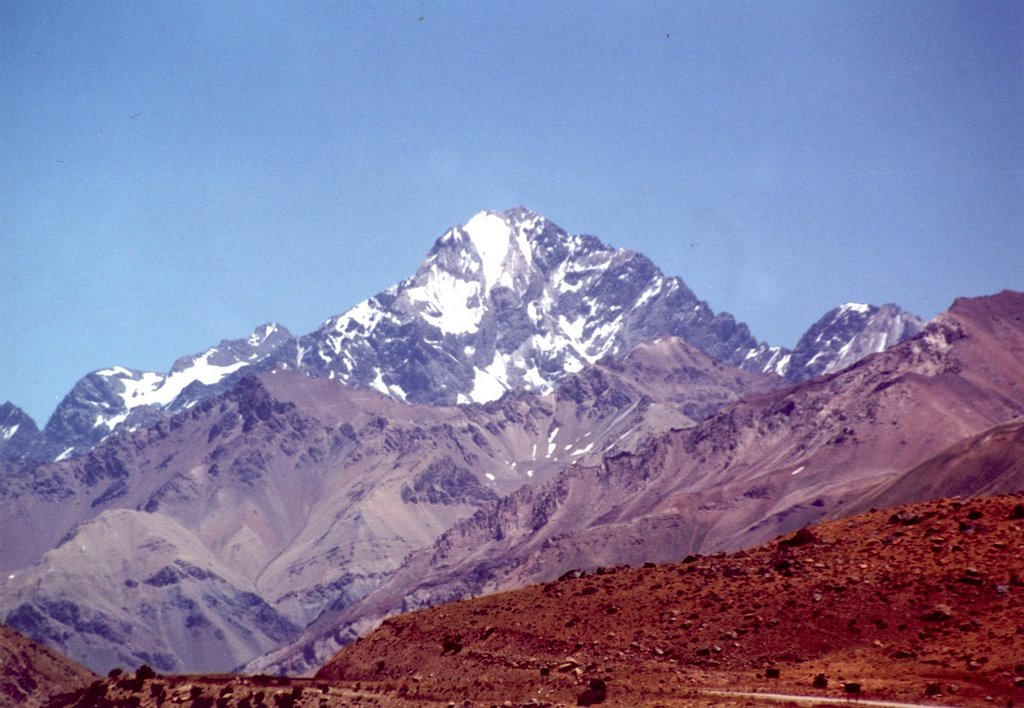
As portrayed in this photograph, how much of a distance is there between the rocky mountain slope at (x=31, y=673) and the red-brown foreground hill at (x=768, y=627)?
39.4 meters

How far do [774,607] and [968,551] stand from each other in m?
8.44

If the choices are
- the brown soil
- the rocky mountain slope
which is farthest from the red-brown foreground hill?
the rocky mountain slope

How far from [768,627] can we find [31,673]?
6753 cm

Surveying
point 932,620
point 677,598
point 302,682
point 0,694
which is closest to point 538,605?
point 677,598

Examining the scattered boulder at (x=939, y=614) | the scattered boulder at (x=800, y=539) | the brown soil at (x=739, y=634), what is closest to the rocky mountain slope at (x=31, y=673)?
the brown soil at (x=739, y=634)

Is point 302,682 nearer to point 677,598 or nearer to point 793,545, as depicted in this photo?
point 677,598

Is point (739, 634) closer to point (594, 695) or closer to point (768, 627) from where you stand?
point (768, 627)

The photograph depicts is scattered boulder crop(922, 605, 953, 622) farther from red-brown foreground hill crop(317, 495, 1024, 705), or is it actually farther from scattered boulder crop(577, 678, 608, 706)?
scattered boulder crop(577, 678, 608, 706)

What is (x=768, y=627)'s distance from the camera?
56219mm

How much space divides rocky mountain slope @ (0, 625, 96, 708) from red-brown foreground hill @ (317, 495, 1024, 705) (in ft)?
129

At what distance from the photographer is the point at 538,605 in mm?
66062

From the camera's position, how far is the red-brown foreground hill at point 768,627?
1955 inches

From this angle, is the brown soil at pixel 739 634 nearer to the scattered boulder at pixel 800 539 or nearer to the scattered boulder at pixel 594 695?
the scattered boulder at pixel 800 539

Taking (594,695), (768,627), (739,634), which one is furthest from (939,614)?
(594,695)
